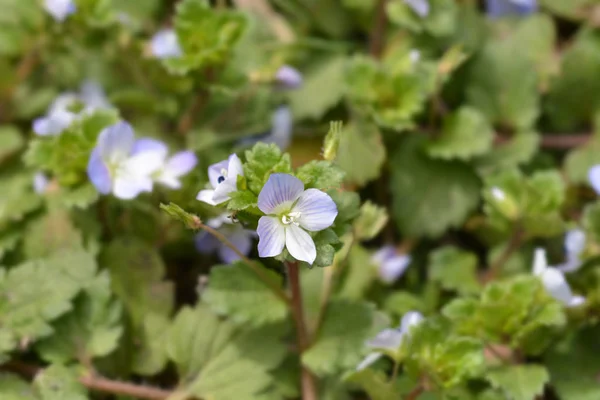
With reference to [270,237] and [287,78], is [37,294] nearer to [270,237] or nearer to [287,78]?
[270,237]

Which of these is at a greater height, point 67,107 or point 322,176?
point 67,107

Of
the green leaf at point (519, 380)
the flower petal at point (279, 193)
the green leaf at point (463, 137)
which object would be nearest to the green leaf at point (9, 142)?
the flower petal at point (279, 193)

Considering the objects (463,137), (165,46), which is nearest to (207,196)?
(165,46)

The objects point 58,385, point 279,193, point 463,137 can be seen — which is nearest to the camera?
point 279,193

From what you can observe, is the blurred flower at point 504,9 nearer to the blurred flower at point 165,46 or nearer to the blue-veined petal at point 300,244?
the blurred flower at point 165,46

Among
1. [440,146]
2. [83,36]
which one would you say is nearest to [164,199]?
[83,36]

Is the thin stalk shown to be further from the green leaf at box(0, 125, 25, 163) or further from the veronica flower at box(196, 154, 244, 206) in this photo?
the green leaf at box(0, 125, 25, 163)
